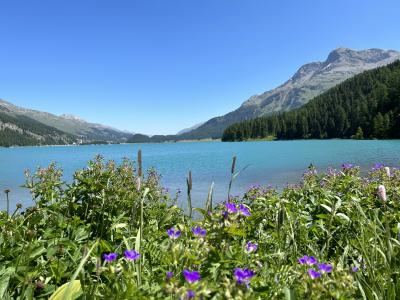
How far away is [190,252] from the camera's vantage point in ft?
9.05

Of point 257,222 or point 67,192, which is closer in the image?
point 257,222

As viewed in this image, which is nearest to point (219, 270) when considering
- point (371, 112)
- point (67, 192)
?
point (67, 192)

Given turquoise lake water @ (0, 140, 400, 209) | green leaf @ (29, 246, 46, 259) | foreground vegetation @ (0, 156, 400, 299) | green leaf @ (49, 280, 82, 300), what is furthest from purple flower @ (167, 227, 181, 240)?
green leaf @ (29, 246, 46, 259)

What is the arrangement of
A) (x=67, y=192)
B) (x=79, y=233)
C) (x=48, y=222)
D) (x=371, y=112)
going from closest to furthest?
(x=79, y=233) < (x=48, y=222) < (x=67, y=192) < (x=371, y=112)

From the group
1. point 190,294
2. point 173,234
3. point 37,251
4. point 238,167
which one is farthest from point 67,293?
point 238,167

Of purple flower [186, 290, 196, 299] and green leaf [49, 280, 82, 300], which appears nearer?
purple flower [186, 290, 196, 299]

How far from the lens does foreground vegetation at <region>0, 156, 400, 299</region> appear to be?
2.29 metres

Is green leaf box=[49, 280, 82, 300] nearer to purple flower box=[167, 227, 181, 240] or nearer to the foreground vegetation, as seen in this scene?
the foreground vegetation

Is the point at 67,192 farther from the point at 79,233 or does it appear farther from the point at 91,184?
the point at 79,233

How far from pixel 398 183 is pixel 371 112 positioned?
182m

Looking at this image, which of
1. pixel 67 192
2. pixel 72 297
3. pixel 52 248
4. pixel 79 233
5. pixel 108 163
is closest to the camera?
pixel 72 297

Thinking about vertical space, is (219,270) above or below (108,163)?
below

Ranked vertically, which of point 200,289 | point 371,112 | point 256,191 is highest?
point 371,112

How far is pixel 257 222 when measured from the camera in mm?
5465
